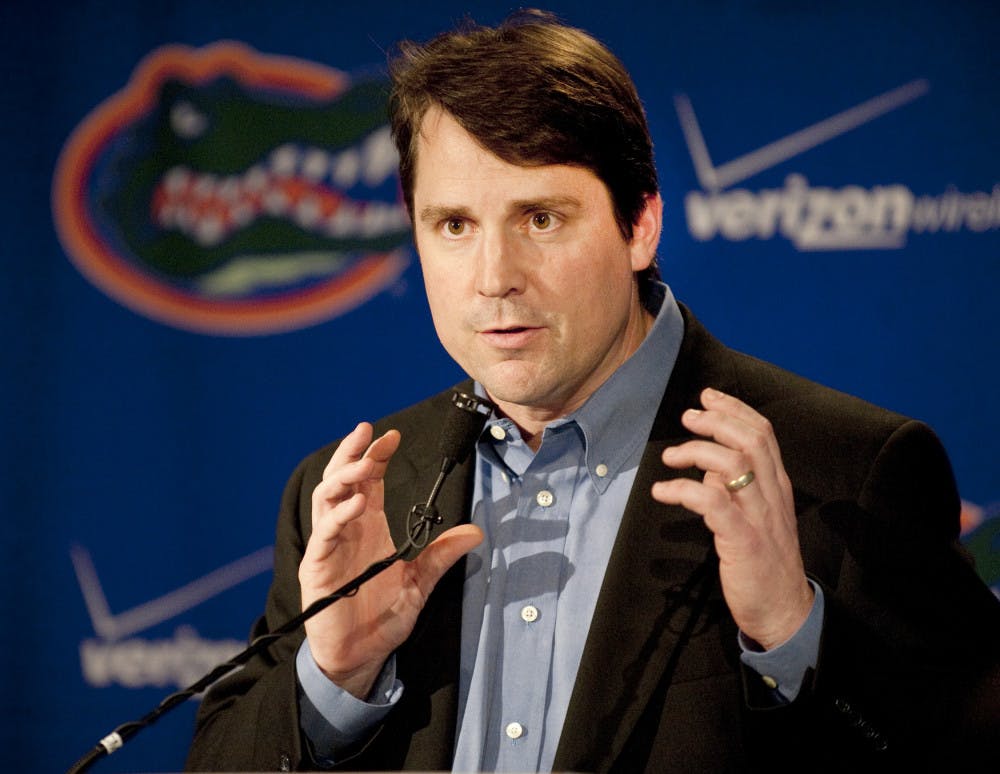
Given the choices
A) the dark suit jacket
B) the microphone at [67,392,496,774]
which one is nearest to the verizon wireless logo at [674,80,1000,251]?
the dark suit jacket

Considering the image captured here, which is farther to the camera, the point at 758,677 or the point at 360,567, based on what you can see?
the point at 360,567

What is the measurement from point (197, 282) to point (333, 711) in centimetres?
177

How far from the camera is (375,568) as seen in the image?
168 centimetres

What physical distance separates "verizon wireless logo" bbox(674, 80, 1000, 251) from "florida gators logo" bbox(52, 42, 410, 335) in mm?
780

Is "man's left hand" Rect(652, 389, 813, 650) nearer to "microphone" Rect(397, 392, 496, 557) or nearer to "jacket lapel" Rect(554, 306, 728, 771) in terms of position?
"jacket lapel" Rect(554, 306, 728, 771)

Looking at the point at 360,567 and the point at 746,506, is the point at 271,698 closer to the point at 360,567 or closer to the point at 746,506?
the point at 360,567

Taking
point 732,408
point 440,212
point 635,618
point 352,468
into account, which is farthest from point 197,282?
point 732,408

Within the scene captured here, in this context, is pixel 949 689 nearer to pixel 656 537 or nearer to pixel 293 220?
pixel 656 537

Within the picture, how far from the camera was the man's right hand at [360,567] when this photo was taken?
1.71m

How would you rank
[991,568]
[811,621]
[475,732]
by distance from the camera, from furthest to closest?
[991,568]
[475,732]
[811,621]

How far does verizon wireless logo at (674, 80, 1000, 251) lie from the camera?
285 centimetres

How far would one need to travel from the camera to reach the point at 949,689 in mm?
1687

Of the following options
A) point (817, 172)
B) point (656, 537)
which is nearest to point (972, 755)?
point (656, 537)

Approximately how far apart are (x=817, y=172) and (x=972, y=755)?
1593mm
